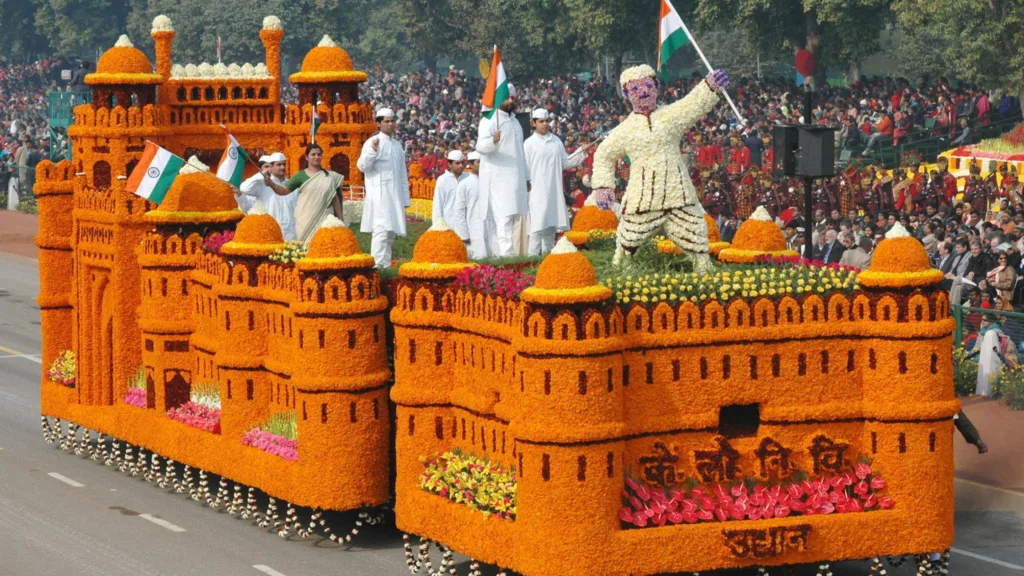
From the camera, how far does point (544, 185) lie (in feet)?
77.9

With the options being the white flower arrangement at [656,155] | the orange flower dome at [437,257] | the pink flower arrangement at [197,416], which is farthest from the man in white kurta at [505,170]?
the white flower arrangement at [656,155]

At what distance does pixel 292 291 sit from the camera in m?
19.9

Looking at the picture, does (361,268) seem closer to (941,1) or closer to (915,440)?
(915,440)

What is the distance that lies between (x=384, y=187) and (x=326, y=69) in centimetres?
367

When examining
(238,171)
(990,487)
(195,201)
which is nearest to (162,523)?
(195,201)

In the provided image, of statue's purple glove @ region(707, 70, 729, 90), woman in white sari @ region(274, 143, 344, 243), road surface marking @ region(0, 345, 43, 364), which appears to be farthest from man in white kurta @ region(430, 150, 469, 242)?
road surface marking @ region(0, 345, 43, 364)

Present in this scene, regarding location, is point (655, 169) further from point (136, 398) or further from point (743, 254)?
point (136, 398)

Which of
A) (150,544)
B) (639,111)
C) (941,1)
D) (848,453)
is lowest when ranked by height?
(150,544)

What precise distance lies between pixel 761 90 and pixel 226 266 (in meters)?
31.5

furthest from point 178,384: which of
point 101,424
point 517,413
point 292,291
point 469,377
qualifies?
point 517,413

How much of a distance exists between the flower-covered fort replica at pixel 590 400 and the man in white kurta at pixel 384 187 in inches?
72.9

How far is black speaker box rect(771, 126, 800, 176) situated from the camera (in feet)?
76.7

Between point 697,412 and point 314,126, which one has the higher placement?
point 314,126

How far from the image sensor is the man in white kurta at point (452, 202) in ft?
81.0
